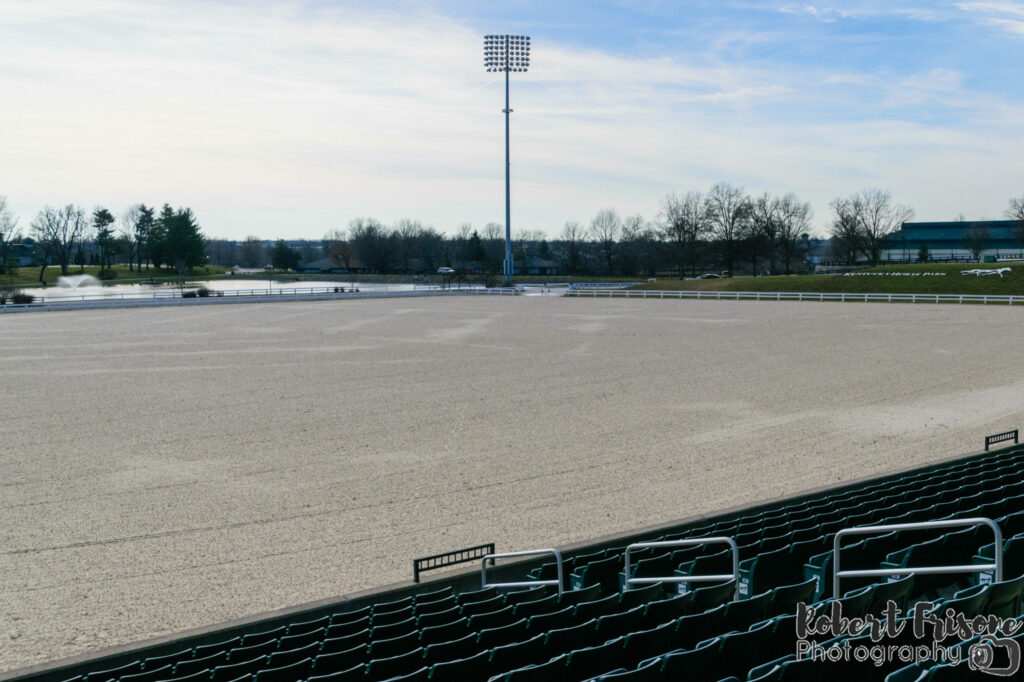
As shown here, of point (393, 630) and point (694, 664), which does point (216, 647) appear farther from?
point (694, 664)

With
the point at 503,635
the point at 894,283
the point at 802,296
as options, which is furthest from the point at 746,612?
the point at 894,283

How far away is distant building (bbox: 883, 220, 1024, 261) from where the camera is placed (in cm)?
14100

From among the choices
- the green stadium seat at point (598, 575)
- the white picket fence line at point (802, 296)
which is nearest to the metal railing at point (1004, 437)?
the green stadium seat at point (598, 575)

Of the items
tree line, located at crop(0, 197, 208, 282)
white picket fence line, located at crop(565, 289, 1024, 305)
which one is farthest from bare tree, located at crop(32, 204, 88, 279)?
white picket fence line, located at crop(565, 289, 1024, 305)

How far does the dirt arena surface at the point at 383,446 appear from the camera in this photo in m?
11.4

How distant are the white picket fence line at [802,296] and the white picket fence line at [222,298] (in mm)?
11098

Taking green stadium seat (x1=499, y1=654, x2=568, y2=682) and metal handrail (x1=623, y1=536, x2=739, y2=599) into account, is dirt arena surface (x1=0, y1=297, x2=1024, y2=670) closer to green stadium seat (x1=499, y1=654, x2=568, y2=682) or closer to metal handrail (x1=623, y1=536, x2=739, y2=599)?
metal handrail (x1=623, y1=536, x2=739, y2=599)

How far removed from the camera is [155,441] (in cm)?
1923

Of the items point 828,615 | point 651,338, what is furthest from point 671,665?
point 651,338

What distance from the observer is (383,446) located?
61.3 ft

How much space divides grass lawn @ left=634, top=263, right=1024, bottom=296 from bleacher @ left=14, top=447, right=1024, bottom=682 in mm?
66912

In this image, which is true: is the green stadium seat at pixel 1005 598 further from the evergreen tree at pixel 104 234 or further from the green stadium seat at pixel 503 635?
the evergreen tree at pixel 104 234
